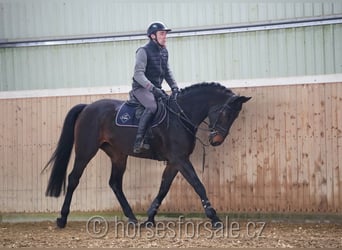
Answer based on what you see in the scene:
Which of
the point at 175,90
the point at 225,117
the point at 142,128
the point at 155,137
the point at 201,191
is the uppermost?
the point at 175,90

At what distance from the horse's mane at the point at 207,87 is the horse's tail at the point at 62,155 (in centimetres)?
170

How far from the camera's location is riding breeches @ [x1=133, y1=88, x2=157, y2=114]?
930 centimetres

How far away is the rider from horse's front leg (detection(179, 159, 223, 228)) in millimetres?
692

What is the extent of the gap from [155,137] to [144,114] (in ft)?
1.25

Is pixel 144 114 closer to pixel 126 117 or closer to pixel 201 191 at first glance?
pixel 126 117

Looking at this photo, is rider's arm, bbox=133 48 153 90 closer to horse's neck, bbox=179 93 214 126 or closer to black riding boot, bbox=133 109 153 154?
black riding boot, bbox=133 109 153 154

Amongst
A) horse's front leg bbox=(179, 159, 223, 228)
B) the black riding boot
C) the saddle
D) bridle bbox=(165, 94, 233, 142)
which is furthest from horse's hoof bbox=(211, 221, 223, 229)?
the saddle

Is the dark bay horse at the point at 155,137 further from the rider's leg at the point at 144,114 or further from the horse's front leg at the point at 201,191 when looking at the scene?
the rider's leg at the point at 144,114

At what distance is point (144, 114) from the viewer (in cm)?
933

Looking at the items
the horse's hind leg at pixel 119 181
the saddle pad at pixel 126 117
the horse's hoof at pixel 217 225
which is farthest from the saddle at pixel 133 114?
the horse's hoof at pixel 217 225

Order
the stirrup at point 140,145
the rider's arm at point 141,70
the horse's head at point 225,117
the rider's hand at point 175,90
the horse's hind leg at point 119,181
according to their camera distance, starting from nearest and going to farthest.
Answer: the horse's head at point 225,117 < the rider's arm at point 141,70 < the stirrup at point 140,145 < the rider's hand at point 175,90 < the horse's hind leg at point 119,181

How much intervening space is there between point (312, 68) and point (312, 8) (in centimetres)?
97

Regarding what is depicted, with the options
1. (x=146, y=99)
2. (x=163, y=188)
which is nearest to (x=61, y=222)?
(x=163, y=188)

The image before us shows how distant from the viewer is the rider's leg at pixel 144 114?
930 cm
